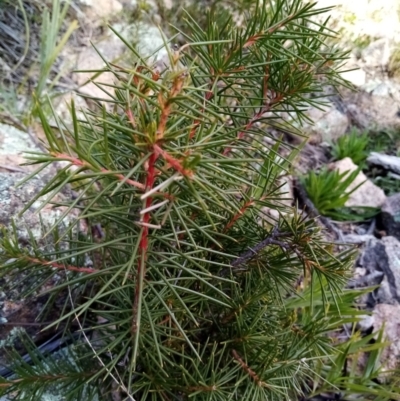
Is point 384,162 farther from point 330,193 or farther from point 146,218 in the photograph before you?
point 146,218

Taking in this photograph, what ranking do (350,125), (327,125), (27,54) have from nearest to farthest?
(27,54) → (327,125) → (350,125)

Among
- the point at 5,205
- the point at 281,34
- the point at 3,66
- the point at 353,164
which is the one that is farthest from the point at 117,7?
the point at 281,34

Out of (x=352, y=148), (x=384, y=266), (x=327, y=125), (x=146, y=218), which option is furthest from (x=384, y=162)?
(x=146, y=218)

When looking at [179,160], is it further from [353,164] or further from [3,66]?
[353,164]

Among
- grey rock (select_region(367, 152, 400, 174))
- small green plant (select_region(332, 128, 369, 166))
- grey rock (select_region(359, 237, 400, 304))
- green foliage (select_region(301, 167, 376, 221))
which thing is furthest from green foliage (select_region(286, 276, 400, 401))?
grey rock (select_region(367, 152, 400, 174))

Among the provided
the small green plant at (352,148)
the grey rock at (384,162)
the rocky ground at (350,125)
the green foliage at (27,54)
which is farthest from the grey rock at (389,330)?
the green foliage at (27,54)

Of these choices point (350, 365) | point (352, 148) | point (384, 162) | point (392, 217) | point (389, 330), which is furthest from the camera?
point (384, 162)

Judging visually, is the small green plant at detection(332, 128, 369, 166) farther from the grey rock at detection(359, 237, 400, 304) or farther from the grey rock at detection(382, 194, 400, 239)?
the grey rock at detection(359, 237, 400, 304)
